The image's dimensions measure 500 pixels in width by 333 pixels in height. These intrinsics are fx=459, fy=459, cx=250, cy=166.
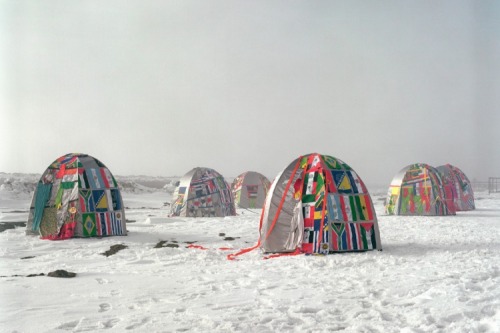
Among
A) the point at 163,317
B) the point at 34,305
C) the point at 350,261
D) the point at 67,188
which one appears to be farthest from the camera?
the point at 67,188

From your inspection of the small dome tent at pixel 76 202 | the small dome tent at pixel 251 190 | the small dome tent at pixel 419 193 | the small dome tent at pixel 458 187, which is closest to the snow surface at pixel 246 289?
the small dome tent at pixel 76 202

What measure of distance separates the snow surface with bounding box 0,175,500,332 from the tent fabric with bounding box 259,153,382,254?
1.73ft

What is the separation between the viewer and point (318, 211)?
10.5 m

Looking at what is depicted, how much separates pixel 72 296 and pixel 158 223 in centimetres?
Result: 1164

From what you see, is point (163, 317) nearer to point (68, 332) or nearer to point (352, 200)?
point (68, 332)

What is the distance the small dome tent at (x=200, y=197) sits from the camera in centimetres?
2117

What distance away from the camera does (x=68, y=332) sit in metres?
5.02

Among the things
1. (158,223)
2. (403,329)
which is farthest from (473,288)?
(158,223)

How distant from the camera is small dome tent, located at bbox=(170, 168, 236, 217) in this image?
2117 cm

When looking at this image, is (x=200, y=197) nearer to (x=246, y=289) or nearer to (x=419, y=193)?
(x=419, y=193)

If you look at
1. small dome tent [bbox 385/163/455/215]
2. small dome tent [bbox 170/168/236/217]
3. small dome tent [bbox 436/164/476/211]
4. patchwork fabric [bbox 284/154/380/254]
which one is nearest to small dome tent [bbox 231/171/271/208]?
small dome tent [bbox 170/168/236/217]

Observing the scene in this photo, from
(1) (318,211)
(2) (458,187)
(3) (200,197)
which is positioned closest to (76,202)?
(1) (318,211)

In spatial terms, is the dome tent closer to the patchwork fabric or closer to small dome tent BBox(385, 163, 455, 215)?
the patchwork fabric

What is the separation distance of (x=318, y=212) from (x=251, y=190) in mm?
19959
